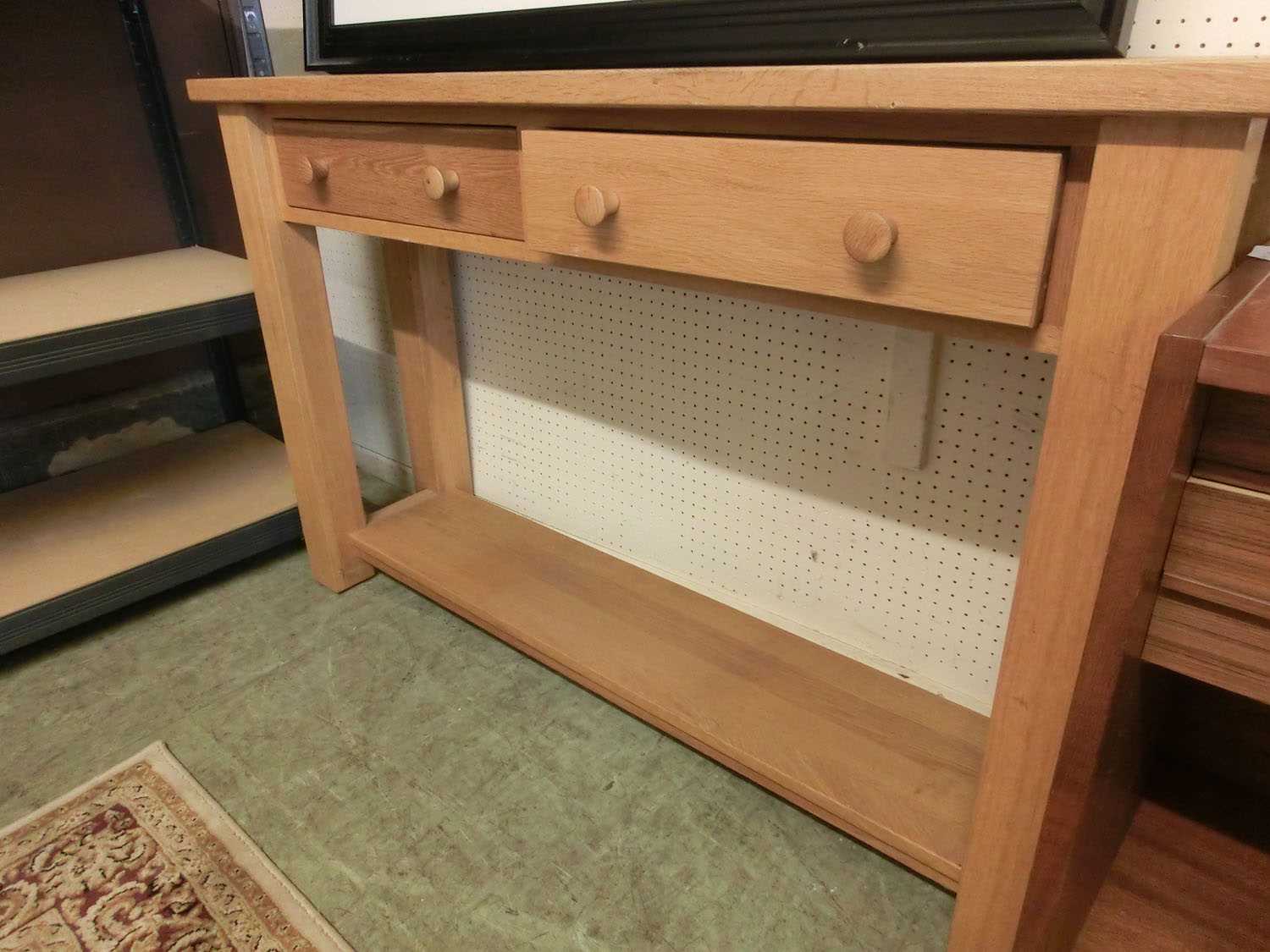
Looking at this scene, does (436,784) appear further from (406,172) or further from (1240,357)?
(1240,357)

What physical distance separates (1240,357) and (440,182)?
0.76m

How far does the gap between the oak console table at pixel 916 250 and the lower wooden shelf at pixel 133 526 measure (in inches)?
24.4

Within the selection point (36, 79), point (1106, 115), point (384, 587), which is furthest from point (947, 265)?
point (36, 79)

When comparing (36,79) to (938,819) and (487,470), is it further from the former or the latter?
(938,819)

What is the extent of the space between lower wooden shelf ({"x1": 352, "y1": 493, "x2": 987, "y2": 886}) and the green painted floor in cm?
8

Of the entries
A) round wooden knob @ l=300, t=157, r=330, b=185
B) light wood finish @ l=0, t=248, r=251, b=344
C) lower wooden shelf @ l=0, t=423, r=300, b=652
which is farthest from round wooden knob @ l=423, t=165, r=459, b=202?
lower wooden shelf @ l=0, t=423, r=300, b=652

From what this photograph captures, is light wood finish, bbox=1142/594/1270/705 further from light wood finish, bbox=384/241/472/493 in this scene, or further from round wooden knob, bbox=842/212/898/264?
light wood finish, bbox=384/241/472/493

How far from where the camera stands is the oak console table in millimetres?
508

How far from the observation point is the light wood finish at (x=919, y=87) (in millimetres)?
456

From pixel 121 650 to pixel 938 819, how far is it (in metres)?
1.27

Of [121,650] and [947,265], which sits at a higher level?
[947,265]

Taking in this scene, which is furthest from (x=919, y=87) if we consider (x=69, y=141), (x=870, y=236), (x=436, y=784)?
(x=69, y=141)

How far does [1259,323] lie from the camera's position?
1.52 feet

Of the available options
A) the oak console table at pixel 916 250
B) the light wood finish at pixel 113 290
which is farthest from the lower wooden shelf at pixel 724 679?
the light wood finish at pixel 113 290
